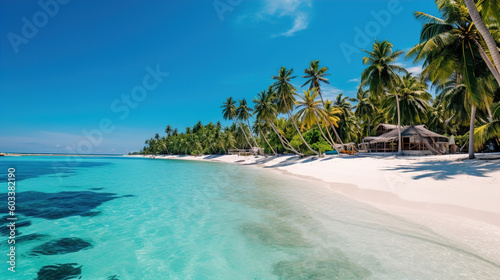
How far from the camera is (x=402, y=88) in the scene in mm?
32781

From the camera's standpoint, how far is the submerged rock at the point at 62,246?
607 centimetres

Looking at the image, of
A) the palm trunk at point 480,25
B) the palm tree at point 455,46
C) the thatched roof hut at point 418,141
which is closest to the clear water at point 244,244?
the palm trunk at point 480,25

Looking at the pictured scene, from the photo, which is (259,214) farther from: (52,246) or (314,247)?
(52,246)

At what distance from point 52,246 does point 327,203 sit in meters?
10.6

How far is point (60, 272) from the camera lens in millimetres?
5031

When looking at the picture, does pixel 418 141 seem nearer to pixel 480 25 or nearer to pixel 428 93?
pixel 428 93

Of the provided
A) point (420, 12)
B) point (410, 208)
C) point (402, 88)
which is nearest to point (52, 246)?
point (410, 208)

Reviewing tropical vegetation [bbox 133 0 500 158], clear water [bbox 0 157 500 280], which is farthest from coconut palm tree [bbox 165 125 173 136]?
clear water [bbox 0 157 500 280]

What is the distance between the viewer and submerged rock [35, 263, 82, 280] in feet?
15.9

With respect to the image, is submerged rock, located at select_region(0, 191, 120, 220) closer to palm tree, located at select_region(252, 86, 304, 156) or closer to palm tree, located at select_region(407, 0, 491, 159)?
palm tree, located at select_region(407, 0, 491, 159)

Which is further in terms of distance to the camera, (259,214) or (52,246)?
(259,214)

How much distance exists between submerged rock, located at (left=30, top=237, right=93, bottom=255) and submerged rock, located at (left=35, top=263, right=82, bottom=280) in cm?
91

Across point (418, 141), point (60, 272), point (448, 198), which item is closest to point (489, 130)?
point (448, 198)

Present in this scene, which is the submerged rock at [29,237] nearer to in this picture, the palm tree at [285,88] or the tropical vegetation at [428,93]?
the tropical vegetation at [428,93]
